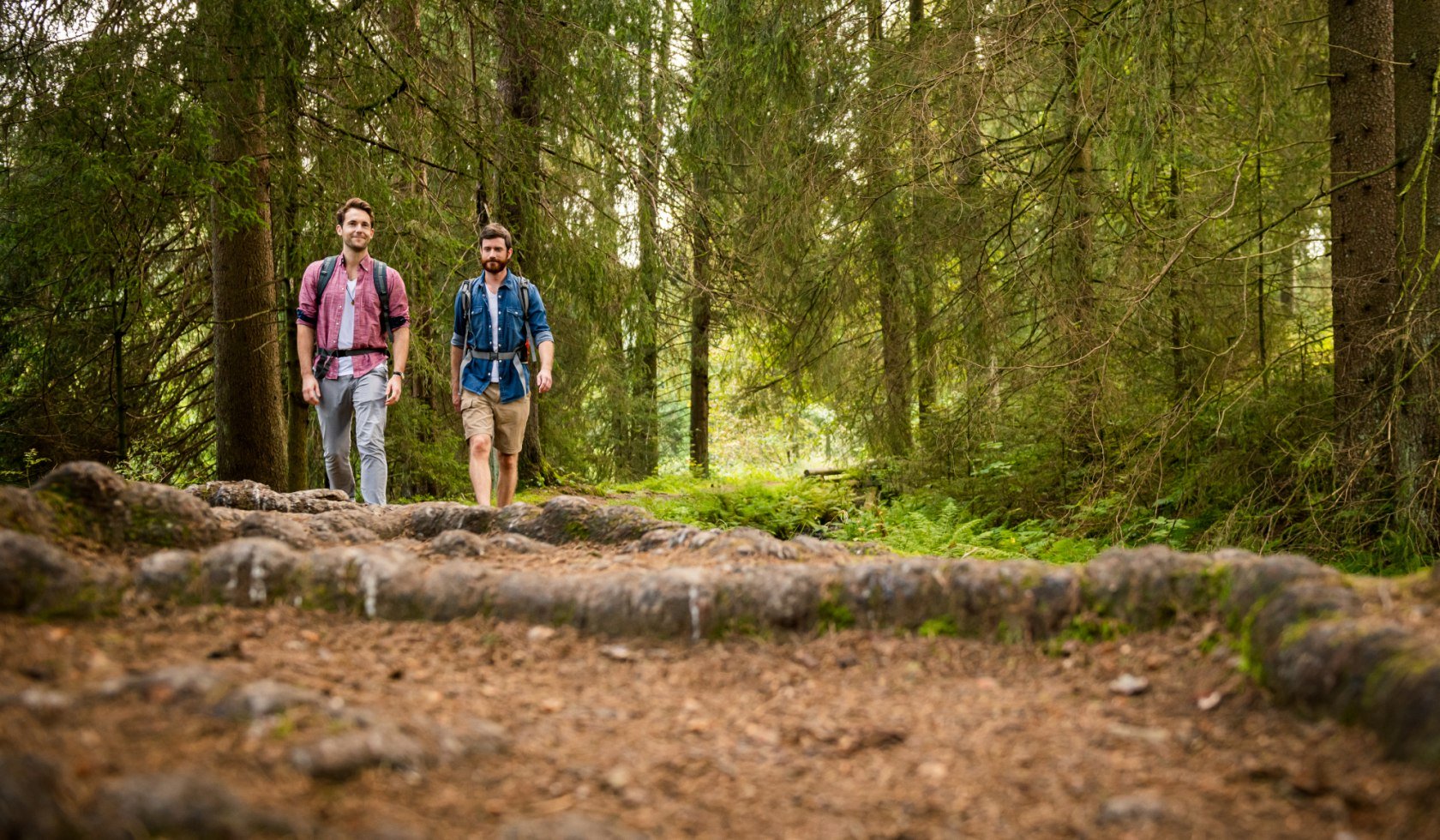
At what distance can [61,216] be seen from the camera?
6.28 metres

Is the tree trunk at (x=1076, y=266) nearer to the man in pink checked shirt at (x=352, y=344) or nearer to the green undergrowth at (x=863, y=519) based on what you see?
the green undergrowth at (x=863, y=519)

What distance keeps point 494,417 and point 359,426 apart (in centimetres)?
87

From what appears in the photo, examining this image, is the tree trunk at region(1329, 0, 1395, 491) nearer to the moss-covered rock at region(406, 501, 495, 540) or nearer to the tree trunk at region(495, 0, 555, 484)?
the moss-covered rock at region(406, 501, 495, 540)

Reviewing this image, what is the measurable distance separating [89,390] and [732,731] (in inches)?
344

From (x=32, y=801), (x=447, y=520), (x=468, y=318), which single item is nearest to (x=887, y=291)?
(x=468, y=318)

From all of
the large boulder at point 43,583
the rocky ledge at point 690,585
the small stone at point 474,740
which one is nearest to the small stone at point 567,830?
the small stone at point 474,740

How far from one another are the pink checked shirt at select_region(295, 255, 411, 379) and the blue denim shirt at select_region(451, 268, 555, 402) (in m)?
0.52

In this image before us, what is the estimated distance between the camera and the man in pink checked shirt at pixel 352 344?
20.1 ft

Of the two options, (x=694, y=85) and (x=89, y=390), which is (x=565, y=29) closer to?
(x=694, y=85)

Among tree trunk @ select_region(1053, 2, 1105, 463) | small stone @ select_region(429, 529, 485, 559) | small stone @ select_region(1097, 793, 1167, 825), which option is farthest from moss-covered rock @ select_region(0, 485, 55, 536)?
tree trunk @ select_region(1053, 2, 1105, 463)

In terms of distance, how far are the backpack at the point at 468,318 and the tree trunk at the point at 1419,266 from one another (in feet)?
17.5

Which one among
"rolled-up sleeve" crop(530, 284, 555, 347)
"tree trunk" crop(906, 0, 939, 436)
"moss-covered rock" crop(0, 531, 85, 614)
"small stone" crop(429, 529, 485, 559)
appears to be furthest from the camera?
"tree trunk" crop(906, 0, 939, 436)

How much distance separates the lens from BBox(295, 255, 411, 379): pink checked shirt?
614cm

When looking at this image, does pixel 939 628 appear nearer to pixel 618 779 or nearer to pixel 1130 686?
pixel 1130 686
